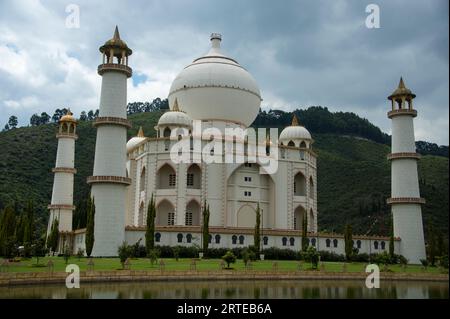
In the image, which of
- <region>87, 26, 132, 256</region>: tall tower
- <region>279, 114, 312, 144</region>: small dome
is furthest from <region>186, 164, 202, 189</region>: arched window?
<region>279, 114, 312, 144</region>: small dome

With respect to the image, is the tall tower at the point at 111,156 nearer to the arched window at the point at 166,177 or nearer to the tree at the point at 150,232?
the tree at the point at 150,232

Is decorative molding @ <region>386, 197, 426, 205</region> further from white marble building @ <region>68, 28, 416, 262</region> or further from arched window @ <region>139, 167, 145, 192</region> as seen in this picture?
arched window @ <region>139, 167, 145, 192</region>

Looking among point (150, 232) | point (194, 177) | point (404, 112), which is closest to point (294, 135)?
point (404, 112)

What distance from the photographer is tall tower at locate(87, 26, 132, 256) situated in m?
34.6

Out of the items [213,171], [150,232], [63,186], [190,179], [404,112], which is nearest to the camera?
[150,232]

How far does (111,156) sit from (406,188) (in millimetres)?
20757

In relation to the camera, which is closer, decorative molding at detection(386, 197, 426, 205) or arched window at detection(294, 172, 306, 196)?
decorative molding at detection(386, 197, 426, 205)

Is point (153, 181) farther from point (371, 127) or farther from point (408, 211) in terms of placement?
point (371, 127)

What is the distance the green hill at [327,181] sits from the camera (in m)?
→ 62.4

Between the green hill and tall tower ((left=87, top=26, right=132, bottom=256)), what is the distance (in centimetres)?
1770

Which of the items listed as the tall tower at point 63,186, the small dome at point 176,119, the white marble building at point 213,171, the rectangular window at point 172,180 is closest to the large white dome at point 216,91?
the white marble building at point 213,171

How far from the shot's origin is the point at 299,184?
46781 millimetres

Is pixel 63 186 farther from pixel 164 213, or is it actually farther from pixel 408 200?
pixel 408 200
